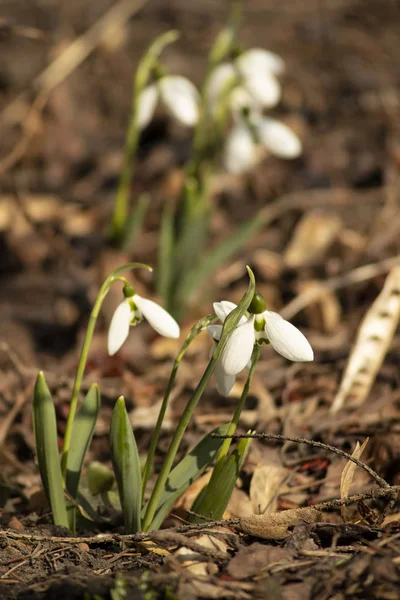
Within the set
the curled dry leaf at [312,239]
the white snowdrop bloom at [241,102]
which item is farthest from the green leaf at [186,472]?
the curled dry leaf at [312,239]

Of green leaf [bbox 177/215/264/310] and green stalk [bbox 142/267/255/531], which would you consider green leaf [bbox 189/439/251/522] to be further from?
green leaf [bbox 177/215/264/310]

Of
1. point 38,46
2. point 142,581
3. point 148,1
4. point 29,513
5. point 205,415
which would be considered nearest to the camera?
point 142,581

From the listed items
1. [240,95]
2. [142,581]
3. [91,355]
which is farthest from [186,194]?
[142,581]

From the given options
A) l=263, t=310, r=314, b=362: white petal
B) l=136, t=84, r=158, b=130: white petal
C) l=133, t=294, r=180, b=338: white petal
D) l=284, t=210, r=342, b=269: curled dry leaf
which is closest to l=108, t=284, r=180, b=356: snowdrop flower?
l=133, t=294, r=180, b=338: white petal

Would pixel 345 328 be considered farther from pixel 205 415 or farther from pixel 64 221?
pixel 64 221

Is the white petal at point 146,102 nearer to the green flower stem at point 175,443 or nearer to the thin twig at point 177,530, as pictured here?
the green flower stem at point 175,443

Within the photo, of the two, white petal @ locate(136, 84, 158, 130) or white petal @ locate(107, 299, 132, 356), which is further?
white petal @ locate(136, 84, 158, 130)

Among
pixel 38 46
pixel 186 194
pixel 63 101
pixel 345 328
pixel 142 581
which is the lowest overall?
pixel 142 581
